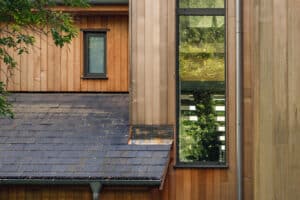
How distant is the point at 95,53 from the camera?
1098 cm

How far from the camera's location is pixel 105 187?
8.40 m

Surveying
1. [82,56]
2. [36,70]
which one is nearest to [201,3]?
[82,56]

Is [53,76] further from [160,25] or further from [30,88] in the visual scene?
[160,25]

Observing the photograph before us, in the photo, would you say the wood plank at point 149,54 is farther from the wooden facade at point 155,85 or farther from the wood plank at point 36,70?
the wood plank at point 36,70

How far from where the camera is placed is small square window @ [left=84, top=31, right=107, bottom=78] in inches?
432

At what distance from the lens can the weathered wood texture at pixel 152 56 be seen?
916cm

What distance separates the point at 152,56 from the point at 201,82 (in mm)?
923

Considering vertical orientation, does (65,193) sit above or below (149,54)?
below

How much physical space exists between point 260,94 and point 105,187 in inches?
206

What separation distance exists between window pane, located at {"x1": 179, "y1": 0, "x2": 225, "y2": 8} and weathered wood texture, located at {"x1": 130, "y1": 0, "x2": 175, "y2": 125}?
20 cm

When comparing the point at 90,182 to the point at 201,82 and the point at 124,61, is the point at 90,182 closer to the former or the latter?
the point at 201,82

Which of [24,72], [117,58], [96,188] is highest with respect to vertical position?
[117,58]

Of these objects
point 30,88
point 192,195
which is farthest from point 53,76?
point 192,195

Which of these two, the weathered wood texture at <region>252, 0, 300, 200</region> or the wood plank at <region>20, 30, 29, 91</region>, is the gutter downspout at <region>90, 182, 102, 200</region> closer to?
the wood plank at <region>20, 30, 29, 91</region>
